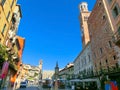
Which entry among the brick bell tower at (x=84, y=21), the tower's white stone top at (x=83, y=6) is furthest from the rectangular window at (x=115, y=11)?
the tower's white stone top at (x=83, y=6)

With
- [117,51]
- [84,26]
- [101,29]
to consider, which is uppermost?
[84,26]

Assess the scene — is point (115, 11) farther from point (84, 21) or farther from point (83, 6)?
point (83, 6)

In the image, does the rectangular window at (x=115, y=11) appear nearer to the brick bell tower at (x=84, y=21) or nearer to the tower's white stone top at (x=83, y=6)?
the brick bell tower at (x=84, y=21)

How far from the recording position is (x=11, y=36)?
22.5 metres

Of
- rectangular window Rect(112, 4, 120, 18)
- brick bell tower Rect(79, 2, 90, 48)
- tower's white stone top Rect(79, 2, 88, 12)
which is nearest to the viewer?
rectangular window Rect(112, 4, 120, 18)

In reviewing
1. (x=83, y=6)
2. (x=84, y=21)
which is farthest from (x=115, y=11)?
(x=83, y=6)

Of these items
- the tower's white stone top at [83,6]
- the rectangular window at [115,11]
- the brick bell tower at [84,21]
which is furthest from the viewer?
the tower's white stone top at [83,6]

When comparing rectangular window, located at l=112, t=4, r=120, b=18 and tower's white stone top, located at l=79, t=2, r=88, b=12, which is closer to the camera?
rectangular window, located at l=112, t=4, r=120, b=18

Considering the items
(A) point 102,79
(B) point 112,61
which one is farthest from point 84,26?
(A) point 102,79

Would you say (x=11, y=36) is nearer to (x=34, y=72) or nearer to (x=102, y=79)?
(x=102, y=79)

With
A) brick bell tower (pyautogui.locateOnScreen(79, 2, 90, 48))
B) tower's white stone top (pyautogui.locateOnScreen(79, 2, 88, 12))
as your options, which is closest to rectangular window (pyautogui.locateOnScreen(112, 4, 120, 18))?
brick bell tower (pyautogui.locateOnScreen(79, 2, 90, 48))

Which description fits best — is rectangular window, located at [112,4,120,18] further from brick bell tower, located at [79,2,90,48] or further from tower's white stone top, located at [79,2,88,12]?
tower's white stone top, located at [79,2,88,12]

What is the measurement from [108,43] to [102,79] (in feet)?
23.4

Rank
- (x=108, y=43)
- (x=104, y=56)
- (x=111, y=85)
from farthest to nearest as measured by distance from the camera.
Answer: (x=104, y=56) → (x=108, y=43) → (x=111, y=85)
